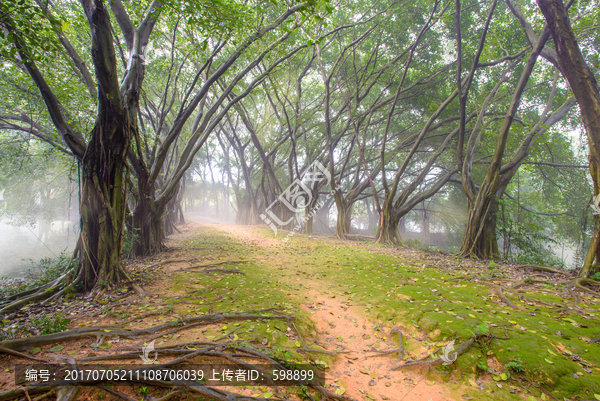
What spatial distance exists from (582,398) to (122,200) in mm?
5843

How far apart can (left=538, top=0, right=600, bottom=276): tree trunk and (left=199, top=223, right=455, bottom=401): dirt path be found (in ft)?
13.2

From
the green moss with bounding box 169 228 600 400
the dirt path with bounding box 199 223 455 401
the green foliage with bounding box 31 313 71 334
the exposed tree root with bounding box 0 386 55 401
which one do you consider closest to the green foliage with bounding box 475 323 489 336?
the green moss with bounding box 169 228 600 400

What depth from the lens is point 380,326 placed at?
3.36 meters

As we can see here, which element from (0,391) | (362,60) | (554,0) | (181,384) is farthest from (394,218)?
(0,391)

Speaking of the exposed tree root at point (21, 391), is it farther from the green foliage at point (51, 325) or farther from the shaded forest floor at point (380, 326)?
the green foliage at point (51, 325)

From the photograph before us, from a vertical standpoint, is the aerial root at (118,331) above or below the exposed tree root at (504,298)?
below

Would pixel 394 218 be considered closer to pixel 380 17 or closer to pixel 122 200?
pixel 380 17

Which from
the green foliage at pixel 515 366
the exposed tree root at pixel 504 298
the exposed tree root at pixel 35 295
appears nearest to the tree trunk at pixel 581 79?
the exposed tree root at pixel 504 298

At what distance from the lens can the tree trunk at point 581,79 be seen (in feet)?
13.7

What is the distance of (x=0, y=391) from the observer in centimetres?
162

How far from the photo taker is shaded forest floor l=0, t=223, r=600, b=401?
7.11ft

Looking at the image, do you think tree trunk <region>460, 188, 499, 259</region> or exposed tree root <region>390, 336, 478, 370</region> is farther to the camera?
tree trunk <region>460, 188, 499, 259</region>

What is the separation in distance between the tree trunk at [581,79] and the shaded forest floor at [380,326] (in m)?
1.74

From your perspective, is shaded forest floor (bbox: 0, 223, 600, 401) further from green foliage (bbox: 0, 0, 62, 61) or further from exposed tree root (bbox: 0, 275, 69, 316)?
green foliage (bbox: 0, 0, 62, 61)
